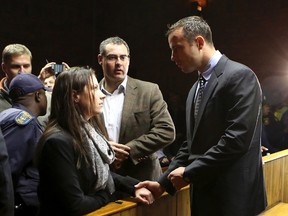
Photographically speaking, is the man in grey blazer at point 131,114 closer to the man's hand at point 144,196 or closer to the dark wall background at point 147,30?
the man's hand at point 144,196

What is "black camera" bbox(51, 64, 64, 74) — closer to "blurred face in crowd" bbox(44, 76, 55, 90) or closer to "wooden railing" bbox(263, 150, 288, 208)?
"blurred face in crowd" bbox(44, 76, 55, 90)

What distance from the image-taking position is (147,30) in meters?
7.64

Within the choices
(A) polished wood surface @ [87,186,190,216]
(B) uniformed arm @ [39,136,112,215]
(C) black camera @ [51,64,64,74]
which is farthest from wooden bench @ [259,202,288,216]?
(C) black camera @ [51,64,64,74]

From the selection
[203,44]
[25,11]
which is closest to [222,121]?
[203,44]

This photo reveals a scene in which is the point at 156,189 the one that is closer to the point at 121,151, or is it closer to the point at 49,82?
the point at 121,151

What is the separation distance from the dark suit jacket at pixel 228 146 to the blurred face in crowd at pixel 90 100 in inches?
18.2

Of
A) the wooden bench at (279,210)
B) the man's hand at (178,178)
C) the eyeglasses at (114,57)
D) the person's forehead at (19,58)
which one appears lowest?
the wooden bench at (279,210)

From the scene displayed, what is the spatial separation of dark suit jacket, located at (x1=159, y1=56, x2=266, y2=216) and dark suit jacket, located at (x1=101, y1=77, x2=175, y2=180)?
0.63 meters

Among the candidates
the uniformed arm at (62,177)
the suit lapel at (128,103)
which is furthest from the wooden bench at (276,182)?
the uniformed arm at (62,177)

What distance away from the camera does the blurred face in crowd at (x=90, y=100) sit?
1.72 metres

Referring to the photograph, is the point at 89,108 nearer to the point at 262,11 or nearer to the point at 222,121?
the point at 222,121

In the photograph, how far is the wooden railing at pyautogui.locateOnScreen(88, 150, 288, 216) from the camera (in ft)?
5.43

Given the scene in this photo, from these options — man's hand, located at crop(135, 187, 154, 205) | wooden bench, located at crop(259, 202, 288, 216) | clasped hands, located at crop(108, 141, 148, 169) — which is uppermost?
clasped hands, located at crop(108, 141, 148, 169)

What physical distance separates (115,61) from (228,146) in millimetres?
1094
